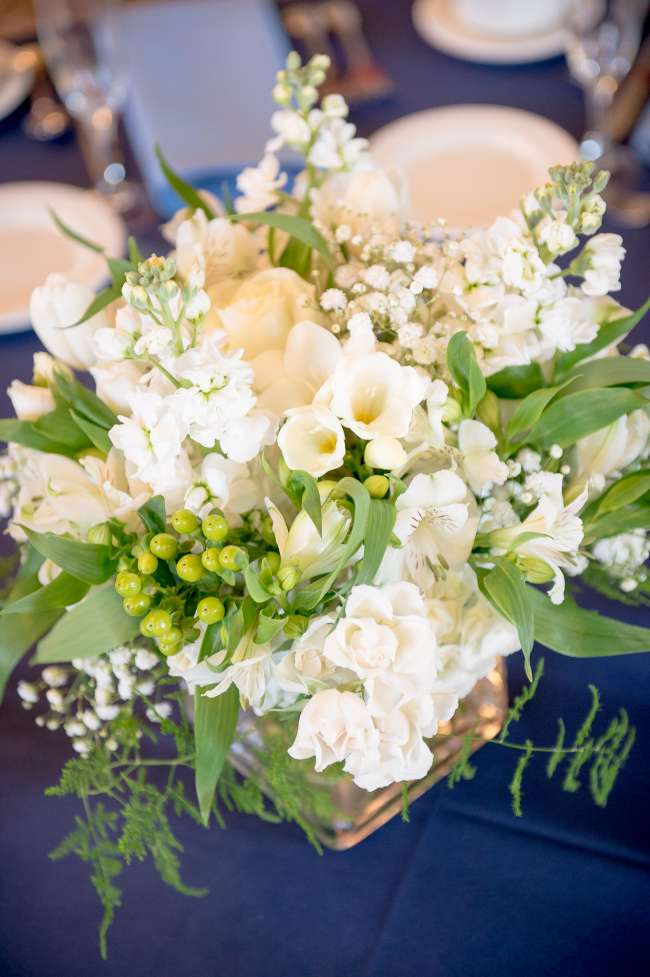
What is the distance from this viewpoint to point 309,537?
2.00 ft

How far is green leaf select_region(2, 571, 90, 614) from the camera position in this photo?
684 mm

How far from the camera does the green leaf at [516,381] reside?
72 centimetres

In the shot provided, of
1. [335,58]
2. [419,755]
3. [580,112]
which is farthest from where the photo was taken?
[335,58]

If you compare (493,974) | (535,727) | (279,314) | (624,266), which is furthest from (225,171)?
(493,974)

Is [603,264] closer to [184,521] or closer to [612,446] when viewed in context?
[612,446]

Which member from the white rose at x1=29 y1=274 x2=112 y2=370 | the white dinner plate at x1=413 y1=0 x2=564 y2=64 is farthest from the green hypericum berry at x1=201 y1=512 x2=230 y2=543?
the white dinner plate at x1=413 y1=0 x2=564 y2=64

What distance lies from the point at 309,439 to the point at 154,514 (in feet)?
0.41

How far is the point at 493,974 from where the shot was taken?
2.62 feet

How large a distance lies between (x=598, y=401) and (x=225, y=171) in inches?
33.4

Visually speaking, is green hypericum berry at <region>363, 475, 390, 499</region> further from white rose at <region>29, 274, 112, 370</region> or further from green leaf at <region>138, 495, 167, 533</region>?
white rose at <region>29, 274, 112, 370</region>

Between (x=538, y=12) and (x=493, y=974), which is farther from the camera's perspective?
(x=538, y=12)

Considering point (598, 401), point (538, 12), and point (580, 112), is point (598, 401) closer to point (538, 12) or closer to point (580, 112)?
point (580, 112)

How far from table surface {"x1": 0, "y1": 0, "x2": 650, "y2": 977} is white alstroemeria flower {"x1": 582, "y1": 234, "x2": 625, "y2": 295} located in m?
0.41

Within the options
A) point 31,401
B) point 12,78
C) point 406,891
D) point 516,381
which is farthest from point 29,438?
point 12,78
